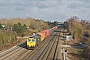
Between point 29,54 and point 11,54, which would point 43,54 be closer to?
point 29,54

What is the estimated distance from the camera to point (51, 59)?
97.8 ft

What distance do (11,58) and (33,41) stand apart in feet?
31.9

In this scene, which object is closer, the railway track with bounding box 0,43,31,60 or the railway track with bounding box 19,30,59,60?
the railway track with bounding box 0,43,31,60

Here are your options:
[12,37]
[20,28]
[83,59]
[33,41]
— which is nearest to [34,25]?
[20,28]

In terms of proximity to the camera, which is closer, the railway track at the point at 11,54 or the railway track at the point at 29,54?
the railway track at the point at 11,54

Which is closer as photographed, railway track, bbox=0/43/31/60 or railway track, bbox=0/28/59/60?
railway track, bbox=0/43/31/60

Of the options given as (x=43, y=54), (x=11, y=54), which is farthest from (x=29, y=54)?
(x=11, y=54)

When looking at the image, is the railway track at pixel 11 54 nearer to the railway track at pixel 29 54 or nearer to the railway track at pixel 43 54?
the railway track at pixel 29 54

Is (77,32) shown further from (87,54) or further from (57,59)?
(57,59)

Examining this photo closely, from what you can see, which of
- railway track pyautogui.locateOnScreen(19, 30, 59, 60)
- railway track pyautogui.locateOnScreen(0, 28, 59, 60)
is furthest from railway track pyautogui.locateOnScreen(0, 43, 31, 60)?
railway track pyautogui.locateOnScreen(19, 30, 59, 60)

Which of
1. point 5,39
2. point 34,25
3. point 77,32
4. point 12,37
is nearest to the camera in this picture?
point 5,39

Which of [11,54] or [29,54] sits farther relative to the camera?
[11,54]

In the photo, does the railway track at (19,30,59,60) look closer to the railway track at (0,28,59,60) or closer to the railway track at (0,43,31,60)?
the railway track at (0,28,59,60)

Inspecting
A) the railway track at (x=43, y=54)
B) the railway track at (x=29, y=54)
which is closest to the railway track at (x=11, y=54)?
the railway track at (x=29, y=54)
